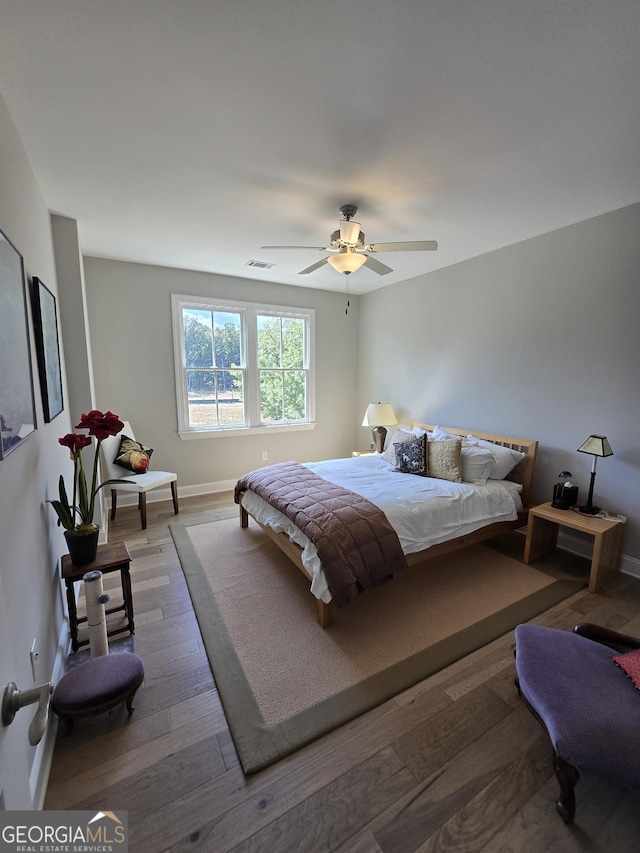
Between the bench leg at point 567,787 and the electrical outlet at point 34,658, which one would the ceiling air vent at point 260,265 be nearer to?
the electrical outlet at point 34,658

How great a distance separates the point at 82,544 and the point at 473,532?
110 inches

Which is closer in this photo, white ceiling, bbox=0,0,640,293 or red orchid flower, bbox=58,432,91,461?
white ceiling, bbox=0,0,640,293

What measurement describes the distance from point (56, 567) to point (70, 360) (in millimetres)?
1743

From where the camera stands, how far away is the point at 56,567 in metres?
2.09

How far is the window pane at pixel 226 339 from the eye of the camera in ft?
15.0

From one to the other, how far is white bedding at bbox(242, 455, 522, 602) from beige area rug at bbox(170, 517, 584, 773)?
0.34 m

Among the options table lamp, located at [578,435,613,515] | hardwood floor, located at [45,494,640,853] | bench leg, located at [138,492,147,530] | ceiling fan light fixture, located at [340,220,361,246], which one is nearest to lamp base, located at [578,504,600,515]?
table lamp, located at [578,435,613,515]

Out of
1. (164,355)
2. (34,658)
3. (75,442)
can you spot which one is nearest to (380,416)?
(164,355)

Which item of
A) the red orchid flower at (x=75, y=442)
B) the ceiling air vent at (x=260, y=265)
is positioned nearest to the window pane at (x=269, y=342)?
the ceiling air vent at (x=260, y=265)

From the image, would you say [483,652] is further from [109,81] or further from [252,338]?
[252,338]

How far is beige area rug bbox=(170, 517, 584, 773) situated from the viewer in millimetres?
1689

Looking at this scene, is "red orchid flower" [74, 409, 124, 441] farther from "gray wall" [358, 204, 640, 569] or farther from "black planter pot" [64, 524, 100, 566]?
"gray wall" [358, 204, 640, 569]

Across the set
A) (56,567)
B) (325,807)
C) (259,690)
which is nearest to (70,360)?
(56,567)

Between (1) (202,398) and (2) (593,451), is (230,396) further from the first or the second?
(2) (593,451)
